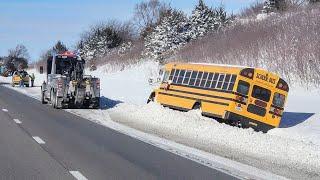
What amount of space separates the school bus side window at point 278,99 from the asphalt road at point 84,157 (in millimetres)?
7629

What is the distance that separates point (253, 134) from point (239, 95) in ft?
18.7

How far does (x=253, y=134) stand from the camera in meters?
17.9

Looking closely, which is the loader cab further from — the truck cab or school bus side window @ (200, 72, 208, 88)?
school bus side window @ (200, 72, 208, 88)

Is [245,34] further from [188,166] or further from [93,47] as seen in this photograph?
[93,47]

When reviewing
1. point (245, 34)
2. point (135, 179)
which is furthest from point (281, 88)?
point (245, 34)

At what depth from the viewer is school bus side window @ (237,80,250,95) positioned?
2345 cm

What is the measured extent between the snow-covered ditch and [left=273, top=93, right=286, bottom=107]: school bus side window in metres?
0.99

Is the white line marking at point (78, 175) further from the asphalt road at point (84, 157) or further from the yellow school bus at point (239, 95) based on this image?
the yellow school bus at point (239, 95)

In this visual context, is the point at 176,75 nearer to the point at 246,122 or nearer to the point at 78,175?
the point at 246,122

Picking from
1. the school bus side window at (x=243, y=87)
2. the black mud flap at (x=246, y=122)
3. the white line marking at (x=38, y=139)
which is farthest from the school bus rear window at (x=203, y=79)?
the white line marking at (x=38, y=139)

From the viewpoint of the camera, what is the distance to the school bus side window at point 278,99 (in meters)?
24.5

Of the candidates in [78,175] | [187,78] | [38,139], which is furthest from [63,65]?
[78,175]

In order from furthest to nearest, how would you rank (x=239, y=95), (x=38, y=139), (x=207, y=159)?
1. (x=239, y=95)
2. (x=38, y=139)
3. (x=207, y=159)

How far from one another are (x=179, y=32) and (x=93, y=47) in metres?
34.0
